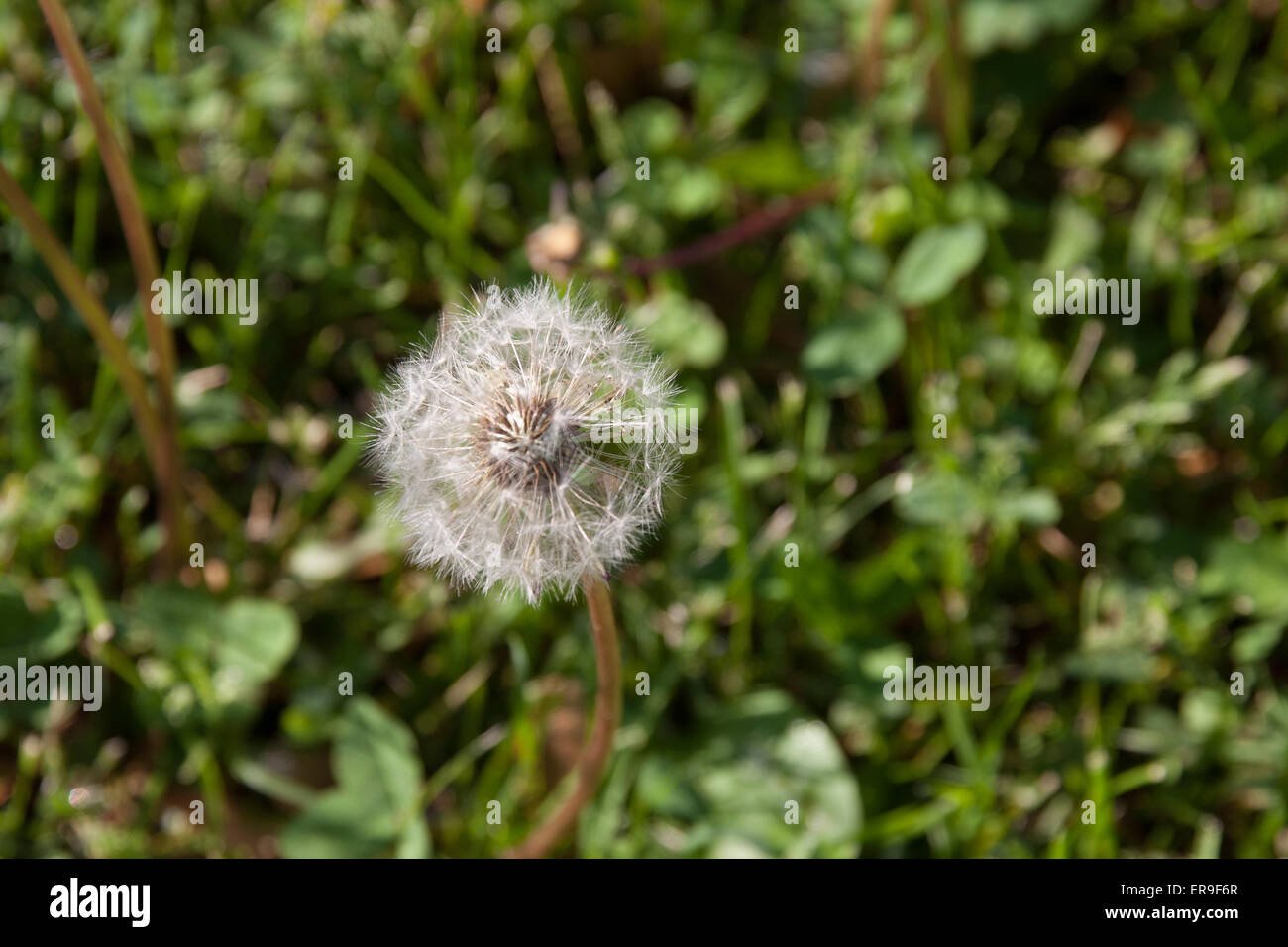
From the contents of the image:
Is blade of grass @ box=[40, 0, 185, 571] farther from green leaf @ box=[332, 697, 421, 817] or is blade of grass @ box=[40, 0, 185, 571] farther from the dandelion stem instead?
the dandelion stem

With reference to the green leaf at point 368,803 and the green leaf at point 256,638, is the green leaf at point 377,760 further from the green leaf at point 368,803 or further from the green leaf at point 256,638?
the green leaf at point 256,638

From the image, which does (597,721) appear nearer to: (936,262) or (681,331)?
(681,331)

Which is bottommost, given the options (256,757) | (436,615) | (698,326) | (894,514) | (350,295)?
(256,757)

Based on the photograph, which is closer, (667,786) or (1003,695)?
(667,786)

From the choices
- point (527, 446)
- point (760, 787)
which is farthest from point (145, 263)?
point (760, 787)

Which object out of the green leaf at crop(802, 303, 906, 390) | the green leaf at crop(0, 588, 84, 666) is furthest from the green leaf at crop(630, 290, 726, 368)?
the green leaf at crop(0, 588, 84, 666)

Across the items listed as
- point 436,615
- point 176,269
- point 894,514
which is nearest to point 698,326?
point 894,514

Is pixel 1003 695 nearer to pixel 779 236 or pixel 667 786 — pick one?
pixel 667 786
